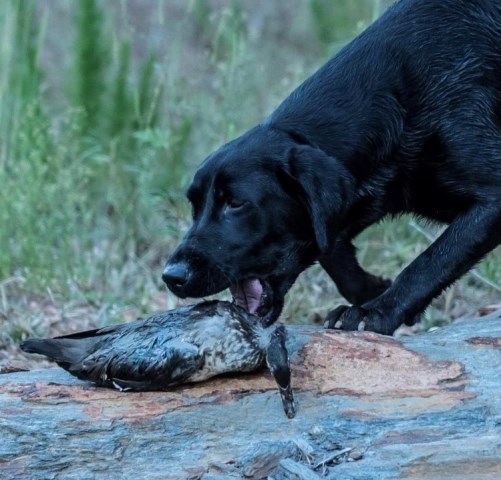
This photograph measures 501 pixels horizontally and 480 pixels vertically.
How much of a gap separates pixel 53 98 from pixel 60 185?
2491 millimetres

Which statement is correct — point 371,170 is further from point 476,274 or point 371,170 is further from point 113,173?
point 113,173

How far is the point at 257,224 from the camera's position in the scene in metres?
3.57

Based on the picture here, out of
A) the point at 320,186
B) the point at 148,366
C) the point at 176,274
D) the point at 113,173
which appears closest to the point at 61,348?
the point at 148,366

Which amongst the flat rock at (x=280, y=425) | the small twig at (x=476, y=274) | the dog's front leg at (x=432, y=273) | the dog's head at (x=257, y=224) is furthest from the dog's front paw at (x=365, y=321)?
the small twig at (x=476, y=274)

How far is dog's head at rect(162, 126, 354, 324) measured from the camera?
138 inches

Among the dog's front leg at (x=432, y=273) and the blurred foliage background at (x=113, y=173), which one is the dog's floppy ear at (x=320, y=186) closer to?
the dog's front leg at (x=432, y=273)

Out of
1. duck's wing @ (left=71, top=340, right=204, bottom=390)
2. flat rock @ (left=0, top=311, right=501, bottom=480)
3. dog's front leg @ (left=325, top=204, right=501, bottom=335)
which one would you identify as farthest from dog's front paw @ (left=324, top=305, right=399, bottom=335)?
duck's wing @ (left=71, top=340, right=204, bottom=390)

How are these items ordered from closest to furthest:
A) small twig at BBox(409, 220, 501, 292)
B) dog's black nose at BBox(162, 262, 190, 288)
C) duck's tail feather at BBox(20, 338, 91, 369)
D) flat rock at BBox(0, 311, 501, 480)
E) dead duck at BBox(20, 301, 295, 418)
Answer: flat rock at BBox(0, 311, 501, 480), dead duck at BBox(20, 301, 295, 418), duck's tail feather at BBox(20, 338, 91, 369), dog's black nose at BBox(162, 262, 190, 288), small twig at BBox(409, 220, 501, 292)

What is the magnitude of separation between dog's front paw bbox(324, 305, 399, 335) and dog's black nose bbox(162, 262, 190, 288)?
1.79ft

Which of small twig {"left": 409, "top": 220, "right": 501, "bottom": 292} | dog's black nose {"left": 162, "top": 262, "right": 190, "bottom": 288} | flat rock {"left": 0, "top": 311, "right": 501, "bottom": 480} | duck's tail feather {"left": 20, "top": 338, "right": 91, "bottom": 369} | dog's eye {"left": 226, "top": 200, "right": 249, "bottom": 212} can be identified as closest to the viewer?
flat rock {"left": 0, "top": 311, "right": 501, "bottom": 480}

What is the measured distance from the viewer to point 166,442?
2941 millimetres

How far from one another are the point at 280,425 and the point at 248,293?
30.0 inches

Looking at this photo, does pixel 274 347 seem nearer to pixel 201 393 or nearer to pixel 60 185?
pixel 201 393

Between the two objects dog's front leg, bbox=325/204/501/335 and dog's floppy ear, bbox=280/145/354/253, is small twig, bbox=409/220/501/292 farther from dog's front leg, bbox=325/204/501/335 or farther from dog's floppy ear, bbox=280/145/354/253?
dog's floppy ear, bbox=280/145/354/253
